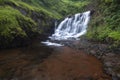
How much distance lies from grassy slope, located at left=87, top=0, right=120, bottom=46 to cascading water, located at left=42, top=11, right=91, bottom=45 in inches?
81.8

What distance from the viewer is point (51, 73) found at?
15.2 metres

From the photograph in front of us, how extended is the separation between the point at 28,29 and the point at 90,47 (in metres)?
9.29

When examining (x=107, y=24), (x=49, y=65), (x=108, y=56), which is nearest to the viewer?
(x=49, y=65)

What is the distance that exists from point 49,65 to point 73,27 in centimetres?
2067

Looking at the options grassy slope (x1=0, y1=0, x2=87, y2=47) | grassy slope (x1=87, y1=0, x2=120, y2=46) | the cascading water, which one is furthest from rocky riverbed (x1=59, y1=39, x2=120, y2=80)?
the cascading water

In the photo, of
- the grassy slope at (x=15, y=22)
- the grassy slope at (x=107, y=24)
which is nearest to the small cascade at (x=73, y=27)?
the grassy slope at (x=107, y=24)

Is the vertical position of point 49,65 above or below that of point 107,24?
below

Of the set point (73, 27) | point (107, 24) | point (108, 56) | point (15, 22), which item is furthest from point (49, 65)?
point (73, 27)

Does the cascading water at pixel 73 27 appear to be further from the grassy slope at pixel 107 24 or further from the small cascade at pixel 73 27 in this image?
the grassy slope at pixel 107 24

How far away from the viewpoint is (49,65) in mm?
17297

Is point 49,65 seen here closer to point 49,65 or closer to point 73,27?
point 49,65

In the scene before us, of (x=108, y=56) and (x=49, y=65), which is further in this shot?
(x=108, y=56)

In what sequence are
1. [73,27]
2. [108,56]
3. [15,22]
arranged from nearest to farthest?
[108,56] < [15,22] < [73,27]

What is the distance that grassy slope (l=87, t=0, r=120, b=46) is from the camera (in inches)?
975
